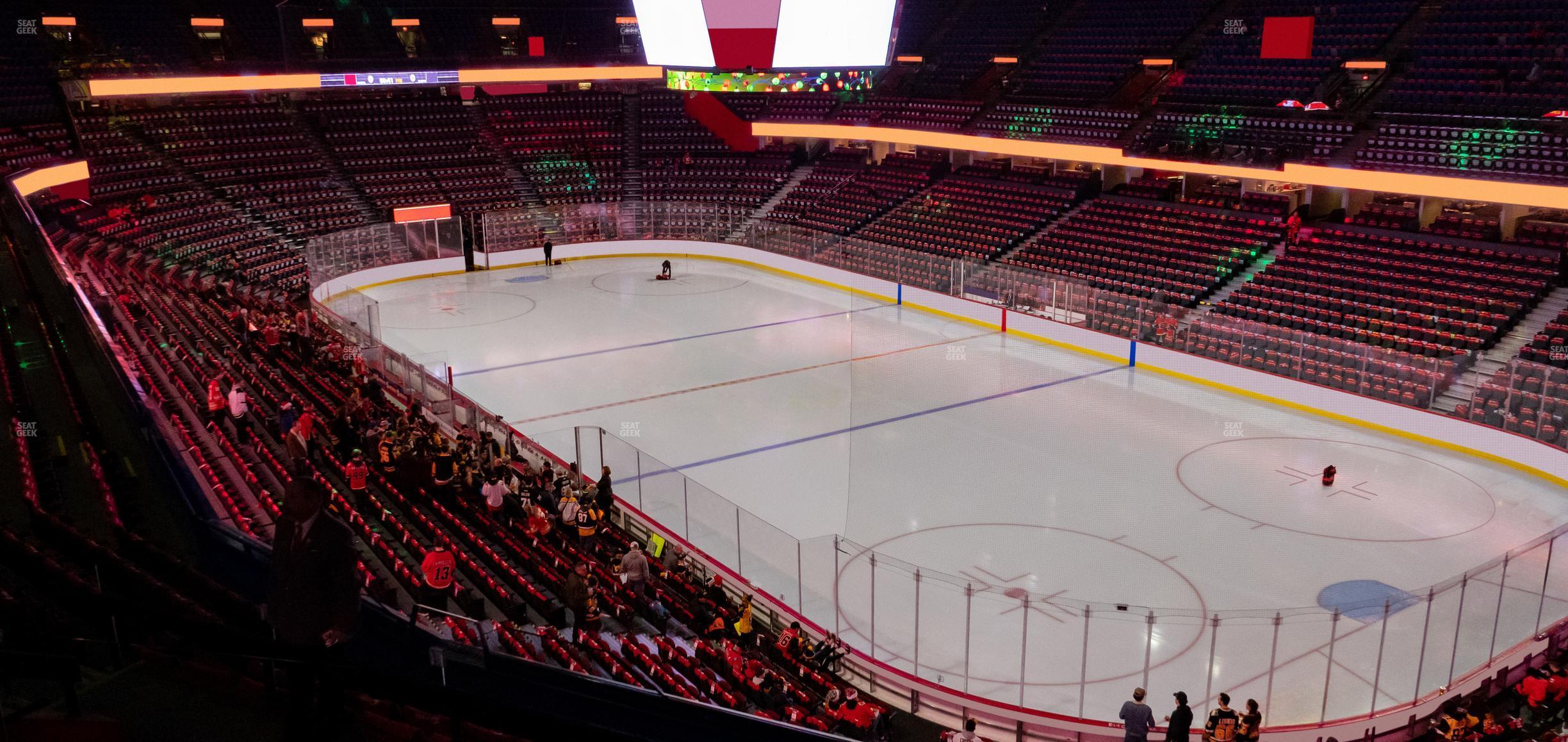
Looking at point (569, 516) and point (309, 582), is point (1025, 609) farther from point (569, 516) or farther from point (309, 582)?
point (309, 582)

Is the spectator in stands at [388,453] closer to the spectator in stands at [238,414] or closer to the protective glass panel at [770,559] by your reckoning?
the spectator in stands at [238,414]

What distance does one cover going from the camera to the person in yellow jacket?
10.3 meters

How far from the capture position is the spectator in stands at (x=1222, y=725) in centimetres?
834

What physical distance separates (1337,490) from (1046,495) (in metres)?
4.15

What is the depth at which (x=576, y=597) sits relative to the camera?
980cm

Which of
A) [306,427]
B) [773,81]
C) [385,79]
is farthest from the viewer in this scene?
[385,79]

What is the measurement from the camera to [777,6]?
33.8ft

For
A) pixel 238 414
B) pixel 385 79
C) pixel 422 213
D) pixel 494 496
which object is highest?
pixel 385 79

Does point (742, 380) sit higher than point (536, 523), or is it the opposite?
point (536, 523)

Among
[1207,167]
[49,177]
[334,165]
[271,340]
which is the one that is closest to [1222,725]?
[271,340]

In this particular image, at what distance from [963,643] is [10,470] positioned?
314 inches

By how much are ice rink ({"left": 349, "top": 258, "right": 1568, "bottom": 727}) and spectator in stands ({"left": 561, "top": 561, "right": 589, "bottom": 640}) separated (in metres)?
2.32

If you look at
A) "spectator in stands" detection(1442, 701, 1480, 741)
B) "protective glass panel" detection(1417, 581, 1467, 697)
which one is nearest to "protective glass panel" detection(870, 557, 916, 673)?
"spectator in stands" detection(1442, 701, 1480, 741)

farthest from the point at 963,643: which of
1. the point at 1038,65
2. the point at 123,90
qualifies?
the point at 123,90
